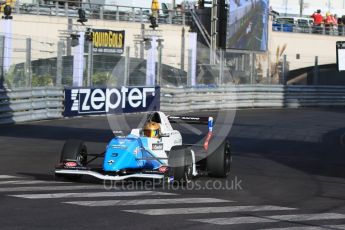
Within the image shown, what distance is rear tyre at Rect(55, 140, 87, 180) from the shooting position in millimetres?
11008

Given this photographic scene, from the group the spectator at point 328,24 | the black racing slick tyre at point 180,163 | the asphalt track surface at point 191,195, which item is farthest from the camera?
the spectator at point 328,24

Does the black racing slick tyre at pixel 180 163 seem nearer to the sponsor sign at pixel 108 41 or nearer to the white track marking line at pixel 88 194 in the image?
the white track marking line at pixel 88 194

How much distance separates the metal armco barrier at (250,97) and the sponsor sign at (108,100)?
1.28 m

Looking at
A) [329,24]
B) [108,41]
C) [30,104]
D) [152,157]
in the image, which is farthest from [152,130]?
[329,24]

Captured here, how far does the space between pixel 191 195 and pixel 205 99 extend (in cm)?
2264

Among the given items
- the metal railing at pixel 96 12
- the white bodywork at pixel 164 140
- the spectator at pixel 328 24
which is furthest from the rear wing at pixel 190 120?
the spectator at pixel 328 24

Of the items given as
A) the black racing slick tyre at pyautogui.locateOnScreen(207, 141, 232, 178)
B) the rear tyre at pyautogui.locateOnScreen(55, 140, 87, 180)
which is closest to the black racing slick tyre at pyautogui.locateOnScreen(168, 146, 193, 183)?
the black racing slick tyre at pyautogui.locateOnScreen(207, 141, 232, 178)

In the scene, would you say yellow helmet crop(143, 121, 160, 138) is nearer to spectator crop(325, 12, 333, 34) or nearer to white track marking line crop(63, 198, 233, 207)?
white track marking line crop(63, 198, 233, 207)

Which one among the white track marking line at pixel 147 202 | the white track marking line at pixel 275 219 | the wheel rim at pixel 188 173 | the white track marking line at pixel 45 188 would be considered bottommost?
the white track marking line at pixel 275 219

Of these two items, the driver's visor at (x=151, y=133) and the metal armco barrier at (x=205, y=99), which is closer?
the driver's visor at (x=151, y=133)

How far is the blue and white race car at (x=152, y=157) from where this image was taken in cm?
1066

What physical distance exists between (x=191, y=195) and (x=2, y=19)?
904 inches

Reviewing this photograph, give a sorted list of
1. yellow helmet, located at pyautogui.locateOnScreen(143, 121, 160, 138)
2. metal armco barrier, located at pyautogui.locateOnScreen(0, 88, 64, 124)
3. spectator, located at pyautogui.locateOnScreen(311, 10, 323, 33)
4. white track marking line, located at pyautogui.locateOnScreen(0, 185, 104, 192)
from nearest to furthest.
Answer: white track marking line, located at pyautogui.locateOnScreen(0, 185, 104, 192), yellow helmet, located at pyautogui.locateOnScreen(143, 121, 160, 138), metal armco barrier, located at pyautogui.locateOnScreen(0, 88, 64, 124), spectator, located at pyautogui.locateOnScreen(311, 10, 323, 33)

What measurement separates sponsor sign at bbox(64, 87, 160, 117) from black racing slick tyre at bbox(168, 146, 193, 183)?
46.9 ft
